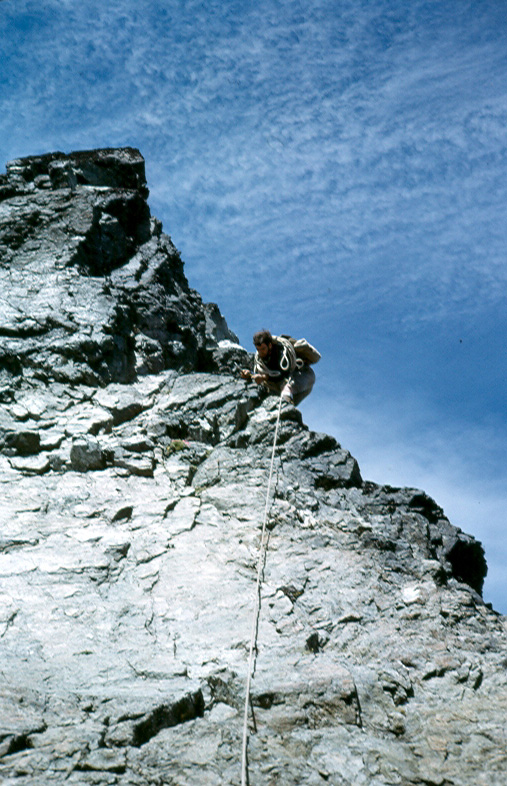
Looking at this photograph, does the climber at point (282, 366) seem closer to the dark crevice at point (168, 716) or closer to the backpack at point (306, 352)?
the backpack at point (306, 352)

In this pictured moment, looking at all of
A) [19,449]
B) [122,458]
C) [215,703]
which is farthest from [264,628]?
[19,449]

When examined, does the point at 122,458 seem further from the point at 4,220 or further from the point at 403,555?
the point at 4,220

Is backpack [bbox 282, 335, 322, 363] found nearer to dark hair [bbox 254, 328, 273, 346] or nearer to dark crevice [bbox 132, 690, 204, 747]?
dark hair [bbox 254, 328, 273, 346]

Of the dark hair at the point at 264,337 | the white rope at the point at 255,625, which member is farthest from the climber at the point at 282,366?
the white rope at the point at 255,625

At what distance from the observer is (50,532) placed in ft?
22.4

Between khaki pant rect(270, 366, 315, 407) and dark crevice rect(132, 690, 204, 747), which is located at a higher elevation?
khaki pant rect(270, 366, 315, 407)

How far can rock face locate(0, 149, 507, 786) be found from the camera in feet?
13.9

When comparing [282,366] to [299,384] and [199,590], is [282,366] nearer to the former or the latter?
[299,384]

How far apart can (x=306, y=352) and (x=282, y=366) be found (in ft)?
2.58

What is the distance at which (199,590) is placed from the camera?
6.07 meters

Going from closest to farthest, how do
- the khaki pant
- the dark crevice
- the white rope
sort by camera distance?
1. the white rope
2. the dark crevice
3. the khaki pant

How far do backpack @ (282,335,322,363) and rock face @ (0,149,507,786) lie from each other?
148 centimetres

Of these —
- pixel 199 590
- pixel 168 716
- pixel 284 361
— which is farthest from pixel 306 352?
pixel 168 716

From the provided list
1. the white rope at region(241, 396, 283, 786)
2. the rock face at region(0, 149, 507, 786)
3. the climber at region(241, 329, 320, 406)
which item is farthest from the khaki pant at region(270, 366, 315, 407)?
the white rope at region(241, 396, 283, 786)
